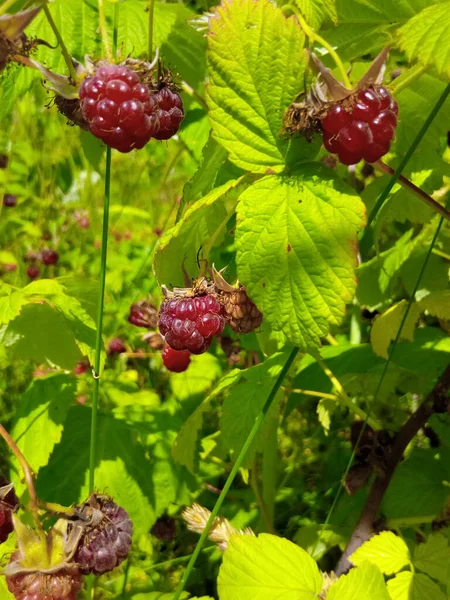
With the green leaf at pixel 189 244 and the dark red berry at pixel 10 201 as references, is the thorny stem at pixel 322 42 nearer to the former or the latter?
the green leaf at pixel 189 244

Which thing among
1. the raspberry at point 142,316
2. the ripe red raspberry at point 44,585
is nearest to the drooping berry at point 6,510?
the ripe red raspberry at point 44,585

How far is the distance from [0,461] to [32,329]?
Result: 793 mm

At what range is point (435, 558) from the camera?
3.74ft

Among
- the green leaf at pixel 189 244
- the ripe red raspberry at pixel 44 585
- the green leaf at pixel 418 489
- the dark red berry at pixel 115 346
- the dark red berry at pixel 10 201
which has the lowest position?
the dark red berry at pixel 10 201

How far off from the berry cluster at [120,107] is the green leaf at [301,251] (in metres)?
0.15

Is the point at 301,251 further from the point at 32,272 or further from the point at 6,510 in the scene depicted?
the point at 32,272

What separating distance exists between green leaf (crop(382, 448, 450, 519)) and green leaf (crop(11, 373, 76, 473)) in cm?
79

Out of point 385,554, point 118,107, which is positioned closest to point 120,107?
point 118,107

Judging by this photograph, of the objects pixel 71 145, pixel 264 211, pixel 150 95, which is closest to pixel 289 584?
pixel 264 211

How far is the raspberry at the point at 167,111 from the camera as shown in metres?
0.85

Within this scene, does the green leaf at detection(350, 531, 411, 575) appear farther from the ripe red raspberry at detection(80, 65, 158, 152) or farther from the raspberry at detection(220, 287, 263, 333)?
the ripe red raspberry at detection(80, 65, 158, 152)

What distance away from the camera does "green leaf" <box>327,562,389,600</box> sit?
0.94 metres

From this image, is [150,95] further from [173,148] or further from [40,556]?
[173,148]

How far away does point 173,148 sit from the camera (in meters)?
3.47
